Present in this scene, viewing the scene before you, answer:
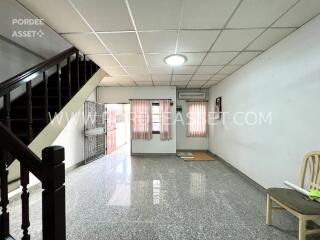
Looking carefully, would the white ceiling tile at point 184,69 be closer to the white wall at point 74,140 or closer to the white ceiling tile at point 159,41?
the white ceiling tile at point 159,41

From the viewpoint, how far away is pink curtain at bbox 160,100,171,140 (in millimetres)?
6617

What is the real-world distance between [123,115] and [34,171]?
29.2ft

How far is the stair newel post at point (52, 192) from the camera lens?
0.98 metres

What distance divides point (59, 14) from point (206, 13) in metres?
1.61

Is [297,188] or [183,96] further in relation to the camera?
[183,96]

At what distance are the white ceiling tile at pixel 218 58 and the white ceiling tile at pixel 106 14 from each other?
1.68 m

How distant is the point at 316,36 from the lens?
7.01 ft

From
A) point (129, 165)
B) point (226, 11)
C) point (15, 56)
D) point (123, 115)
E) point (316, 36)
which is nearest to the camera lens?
point (226, 11)

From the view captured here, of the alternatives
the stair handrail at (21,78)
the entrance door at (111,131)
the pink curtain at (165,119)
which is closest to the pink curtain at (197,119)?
the pink curtain at (165,119)

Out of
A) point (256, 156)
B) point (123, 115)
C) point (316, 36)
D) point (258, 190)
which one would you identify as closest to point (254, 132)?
point (256, 156)

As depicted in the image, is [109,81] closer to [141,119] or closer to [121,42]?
[141,119]

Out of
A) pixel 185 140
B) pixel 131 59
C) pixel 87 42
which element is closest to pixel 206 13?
pixel 87 42

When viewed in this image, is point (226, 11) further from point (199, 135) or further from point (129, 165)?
point (199, 135)

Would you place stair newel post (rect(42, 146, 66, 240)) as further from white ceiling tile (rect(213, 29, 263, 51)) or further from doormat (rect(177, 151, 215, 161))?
doormat (rect(177, 151, 215, 161))
